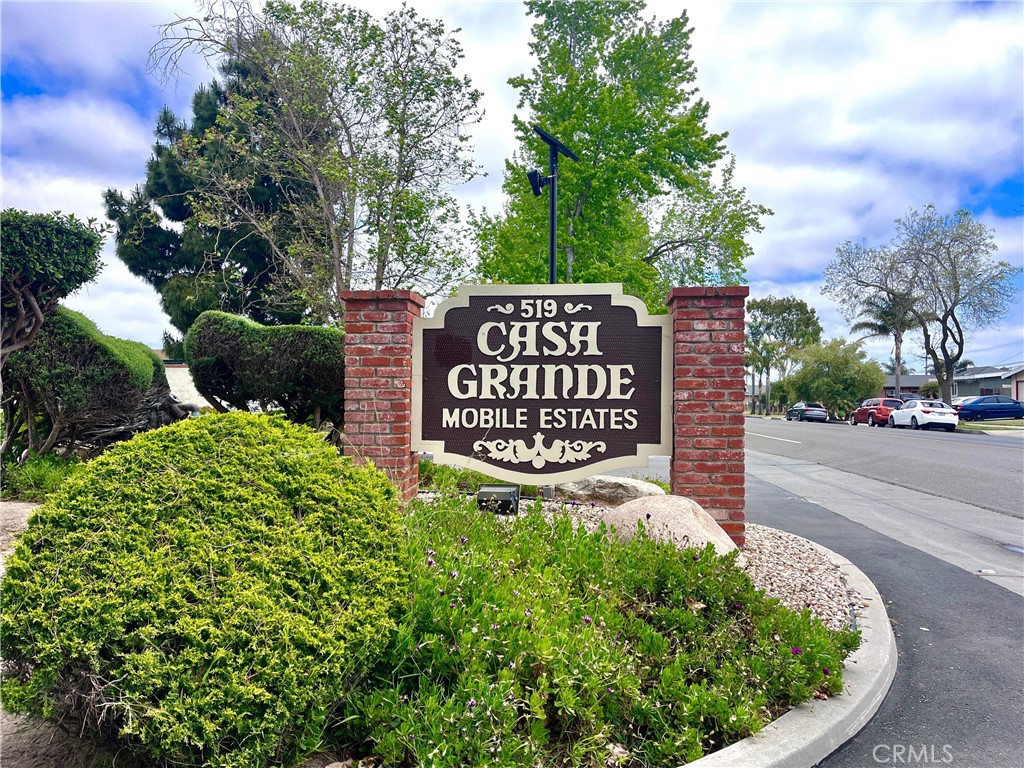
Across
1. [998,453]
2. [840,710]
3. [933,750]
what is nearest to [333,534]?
[840,710]

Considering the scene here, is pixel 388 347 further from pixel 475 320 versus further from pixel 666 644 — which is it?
pixel 666 644

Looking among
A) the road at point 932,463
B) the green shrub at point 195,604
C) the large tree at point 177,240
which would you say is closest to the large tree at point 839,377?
Answer: the road at point 932,463

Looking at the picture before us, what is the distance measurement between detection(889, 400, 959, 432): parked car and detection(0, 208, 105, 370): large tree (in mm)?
32121

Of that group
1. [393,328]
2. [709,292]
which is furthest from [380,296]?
[709,292]

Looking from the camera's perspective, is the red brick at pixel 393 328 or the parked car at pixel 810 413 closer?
the red brick at pixel 393 328

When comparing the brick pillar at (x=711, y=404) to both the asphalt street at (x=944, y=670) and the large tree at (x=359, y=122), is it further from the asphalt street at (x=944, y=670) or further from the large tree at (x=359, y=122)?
the large tree at (x=359, y=122)

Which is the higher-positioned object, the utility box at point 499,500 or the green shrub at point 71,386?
the green shrub at point 71,386

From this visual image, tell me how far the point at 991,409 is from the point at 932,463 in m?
28.3

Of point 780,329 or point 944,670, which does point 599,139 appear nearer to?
point 944,670

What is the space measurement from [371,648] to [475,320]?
3402 millimetres

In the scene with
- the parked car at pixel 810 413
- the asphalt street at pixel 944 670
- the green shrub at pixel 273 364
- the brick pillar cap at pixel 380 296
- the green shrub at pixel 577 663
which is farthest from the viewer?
the parked car at pixel 810 413

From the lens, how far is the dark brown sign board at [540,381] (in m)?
5.10

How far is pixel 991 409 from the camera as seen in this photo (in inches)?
1362

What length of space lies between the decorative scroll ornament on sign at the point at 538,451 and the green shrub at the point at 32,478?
4.66 metres
